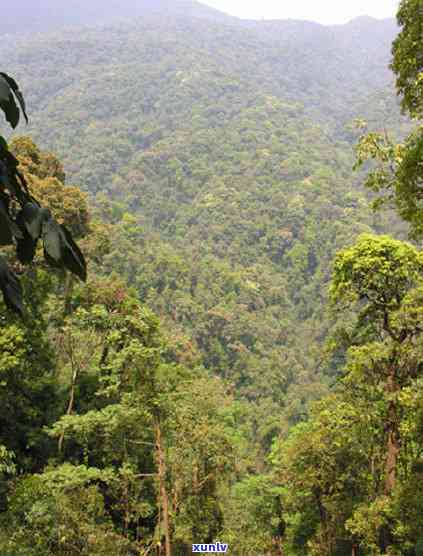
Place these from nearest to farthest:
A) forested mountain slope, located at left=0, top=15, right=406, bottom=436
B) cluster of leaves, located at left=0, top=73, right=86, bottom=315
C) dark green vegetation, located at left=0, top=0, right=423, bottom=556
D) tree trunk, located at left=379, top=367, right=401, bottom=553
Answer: cluster of leaves, located at left=0, top=73, right=86, bottom=315 < dark green vegetation, located at left=0, top=0, right=423, bottom=556 < tree trunk, located at left=379, top=367, right=401, bottom=553 < forested mountain slope, located at left=0, top=15, right=406, bottom=436

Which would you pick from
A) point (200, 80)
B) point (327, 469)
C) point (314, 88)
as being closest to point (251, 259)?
point (327, 469)

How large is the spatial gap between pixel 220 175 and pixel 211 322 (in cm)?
5107

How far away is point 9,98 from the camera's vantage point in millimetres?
1262

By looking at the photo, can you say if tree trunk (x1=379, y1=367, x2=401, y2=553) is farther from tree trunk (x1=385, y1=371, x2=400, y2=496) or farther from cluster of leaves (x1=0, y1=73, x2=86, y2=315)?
cluster of leaves (x1=0, y1=73, x2=86, y2=315)

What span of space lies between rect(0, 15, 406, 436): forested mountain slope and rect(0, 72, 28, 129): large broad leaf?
8.47 metres

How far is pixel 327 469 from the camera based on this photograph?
479 inches

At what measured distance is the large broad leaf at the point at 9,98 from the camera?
1256 millimetres

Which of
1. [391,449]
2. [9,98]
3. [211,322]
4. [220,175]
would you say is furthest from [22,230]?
[220,175]

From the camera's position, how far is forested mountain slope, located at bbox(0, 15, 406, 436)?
52.4 m

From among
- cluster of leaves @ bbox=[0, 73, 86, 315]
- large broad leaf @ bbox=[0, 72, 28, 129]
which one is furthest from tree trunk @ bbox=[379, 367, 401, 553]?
large broad leaf @ bbox=[0, 72, 28, 129]

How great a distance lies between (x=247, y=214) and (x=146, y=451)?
73.9 meters

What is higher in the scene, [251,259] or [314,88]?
[314,88]

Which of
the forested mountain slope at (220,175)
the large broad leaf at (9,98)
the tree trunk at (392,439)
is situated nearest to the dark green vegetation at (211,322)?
the tree trunk at (392,439)

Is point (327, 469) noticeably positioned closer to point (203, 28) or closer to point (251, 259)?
point (251, 259)
